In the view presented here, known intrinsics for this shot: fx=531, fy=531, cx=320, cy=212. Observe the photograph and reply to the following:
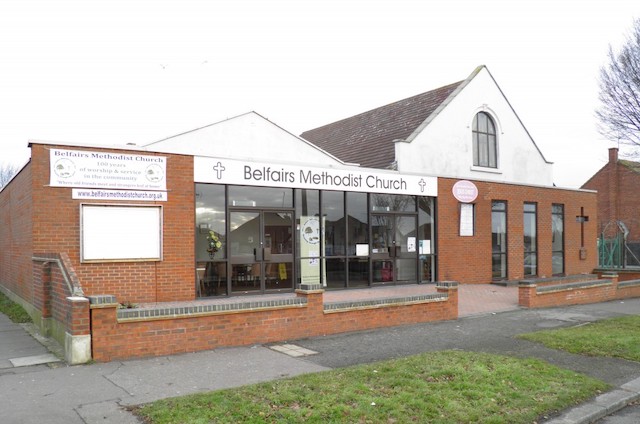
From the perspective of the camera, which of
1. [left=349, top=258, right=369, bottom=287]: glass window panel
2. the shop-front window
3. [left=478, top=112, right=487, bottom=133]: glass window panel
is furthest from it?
[left=478, top=112, right=487, bottom=133]: glass window panel

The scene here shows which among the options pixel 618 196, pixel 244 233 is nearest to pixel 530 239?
pixel 244 233

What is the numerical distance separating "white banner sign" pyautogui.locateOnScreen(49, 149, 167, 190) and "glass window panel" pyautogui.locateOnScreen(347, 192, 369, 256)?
575 cm

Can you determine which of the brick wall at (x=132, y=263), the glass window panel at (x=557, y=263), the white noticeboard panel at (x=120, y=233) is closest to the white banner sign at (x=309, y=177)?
the brick wall at (x=132, y=263)

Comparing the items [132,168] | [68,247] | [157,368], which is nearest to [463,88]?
[132,168]

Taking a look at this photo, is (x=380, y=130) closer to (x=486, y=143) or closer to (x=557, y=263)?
(x=486, y=143)

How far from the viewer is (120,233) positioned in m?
11.8

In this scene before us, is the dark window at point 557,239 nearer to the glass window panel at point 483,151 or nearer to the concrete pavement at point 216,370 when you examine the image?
the glass window panel at point 483,151

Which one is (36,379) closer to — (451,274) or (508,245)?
(451,274)

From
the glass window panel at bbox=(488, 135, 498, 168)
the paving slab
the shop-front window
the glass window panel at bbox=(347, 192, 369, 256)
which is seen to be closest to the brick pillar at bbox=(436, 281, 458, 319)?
the glass window panel at bbox=(347, 192, 369, 256)

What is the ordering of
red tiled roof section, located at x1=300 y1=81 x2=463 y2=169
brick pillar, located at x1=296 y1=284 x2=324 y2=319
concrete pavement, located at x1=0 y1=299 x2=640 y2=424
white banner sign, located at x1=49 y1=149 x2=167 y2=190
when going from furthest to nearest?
red tiled roof section, located at x1=300 y1=81 x2=463 y2=169, white banner sign, located at x1=49 y1=149 x2=167 y2=190, brick pillar, located at x1=296 y1=284 x2=324 y2=319, concrete pavement, located at x1=0 y1=299 x2=640 y2=424

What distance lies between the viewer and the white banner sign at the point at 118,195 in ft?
37.4

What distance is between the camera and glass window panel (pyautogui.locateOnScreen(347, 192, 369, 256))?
15.9 meters

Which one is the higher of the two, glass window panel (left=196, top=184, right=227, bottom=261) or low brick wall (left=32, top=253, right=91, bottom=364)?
glass window panel (left=196, top=184, right=227, bottom=261)

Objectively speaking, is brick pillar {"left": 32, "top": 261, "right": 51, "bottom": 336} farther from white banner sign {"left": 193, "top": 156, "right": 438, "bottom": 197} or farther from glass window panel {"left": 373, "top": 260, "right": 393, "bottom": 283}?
→ glass window panel {"left": 373, "top": 260, "right": 393, "bottom": 283}
